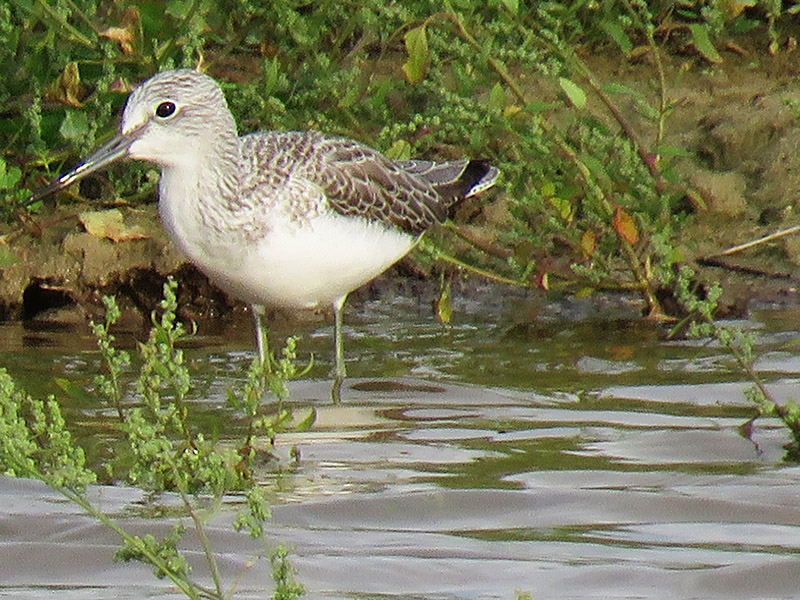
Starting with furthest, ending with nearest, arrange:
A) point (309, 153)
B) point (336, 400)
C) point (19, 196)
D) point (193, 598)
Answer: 1. point (19, 196)
2. point (309, 153)
3. point (336, 400)
4. point (193, 598)

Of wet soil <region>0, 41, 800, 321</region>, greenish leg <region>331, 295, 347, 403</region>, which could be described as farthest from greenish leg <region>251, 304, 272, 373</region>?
wet soil <region>0, 41, 800, 321</region>

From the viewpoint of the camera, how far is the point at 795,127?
8094 millimetres

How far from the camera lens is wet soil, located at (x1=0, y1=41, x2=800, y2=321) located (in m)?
7.52

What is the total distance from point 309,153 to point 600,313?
5.19ft

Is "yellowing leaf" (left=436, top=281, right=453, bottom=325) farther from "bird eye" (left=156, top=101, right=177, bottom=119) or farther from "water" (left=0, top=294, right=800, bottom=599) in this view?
"bird eye" (left=156, top=101, right=177, bottom=119)

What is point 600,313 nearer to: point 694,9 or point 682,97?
point 682,97

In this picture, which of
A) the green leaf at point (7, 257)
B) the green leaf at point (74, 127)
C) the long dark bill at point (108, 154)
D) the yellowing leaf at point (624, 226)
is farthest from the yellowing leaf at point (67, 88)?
the yellowing leaf at point (624, 226)

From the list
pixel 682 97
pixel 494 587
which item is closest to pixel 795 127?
pixel 682 97

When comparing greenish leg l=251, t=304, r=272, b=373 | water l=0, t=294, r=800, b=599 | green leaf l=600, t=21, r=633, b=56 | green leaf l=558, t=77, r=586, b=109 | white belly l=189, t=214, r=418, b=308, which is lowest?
water l=0, t=294, r=800, b=599

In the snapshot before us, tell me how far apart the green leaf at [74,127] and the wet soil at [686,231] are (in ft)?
1.50

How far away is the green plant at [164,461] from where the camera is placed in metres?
3.40

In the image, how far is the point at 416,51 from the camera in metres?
6.17

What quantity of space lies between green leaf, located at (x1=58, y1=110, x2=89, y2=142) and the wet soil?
0.46m

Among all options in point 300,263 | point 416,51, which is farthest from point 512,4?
point 300,263
